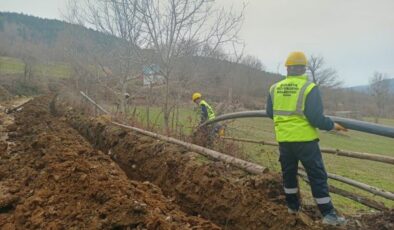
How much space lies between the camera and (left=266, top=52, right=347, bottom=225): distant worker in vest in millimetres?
4578

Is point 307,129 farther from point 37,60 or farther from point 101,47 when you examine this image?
point 37,60

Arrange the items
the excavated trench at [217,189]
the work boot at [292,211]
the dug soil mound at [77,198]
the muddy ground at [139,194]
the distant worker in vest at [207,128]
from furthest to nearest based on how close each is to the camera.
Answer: the distant worker in vest at [207,128], the work boot at [292,211], the excavated trench at [217,189], the muddy ground at [139,194], the dug soil mound at [77,198]

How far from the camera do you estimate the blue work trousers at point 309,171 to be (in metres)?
4.58

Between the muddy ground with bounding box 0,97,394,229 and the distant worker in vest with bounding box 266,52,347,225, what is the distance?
25 cm

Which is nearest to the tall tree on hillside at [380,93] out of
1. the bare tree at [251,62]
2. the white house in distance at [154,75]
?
the bare tree at [251,62]

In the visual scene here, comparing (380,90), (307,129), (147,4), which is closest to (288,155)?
(307,129)

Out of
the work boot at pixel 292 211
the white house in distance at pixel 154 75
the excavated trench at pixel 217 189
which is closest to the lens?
the excavated trench at pixel 217 189

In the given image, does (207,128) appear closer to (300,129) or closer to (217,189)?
(217,189)

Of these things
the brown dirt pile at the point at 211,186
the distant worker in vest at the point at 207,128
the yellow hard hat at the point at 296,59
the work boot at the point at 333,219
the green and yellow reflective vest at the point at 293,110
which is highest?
the yellow hard hat at the point at 296,59

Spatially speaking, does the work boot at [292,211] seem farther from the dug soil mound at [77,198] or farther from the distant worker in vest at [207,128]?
the distant worker in vest at [207,128]

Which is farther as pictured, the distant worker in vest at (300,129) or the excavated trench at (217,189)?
the excavated trench at (217,189)

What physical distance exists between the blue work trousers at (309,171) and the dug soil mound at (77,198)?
1.15 meters

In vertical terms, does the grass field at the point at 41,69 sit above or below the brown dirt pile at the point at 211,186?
above

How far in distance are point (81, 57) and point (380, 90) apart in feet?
181
